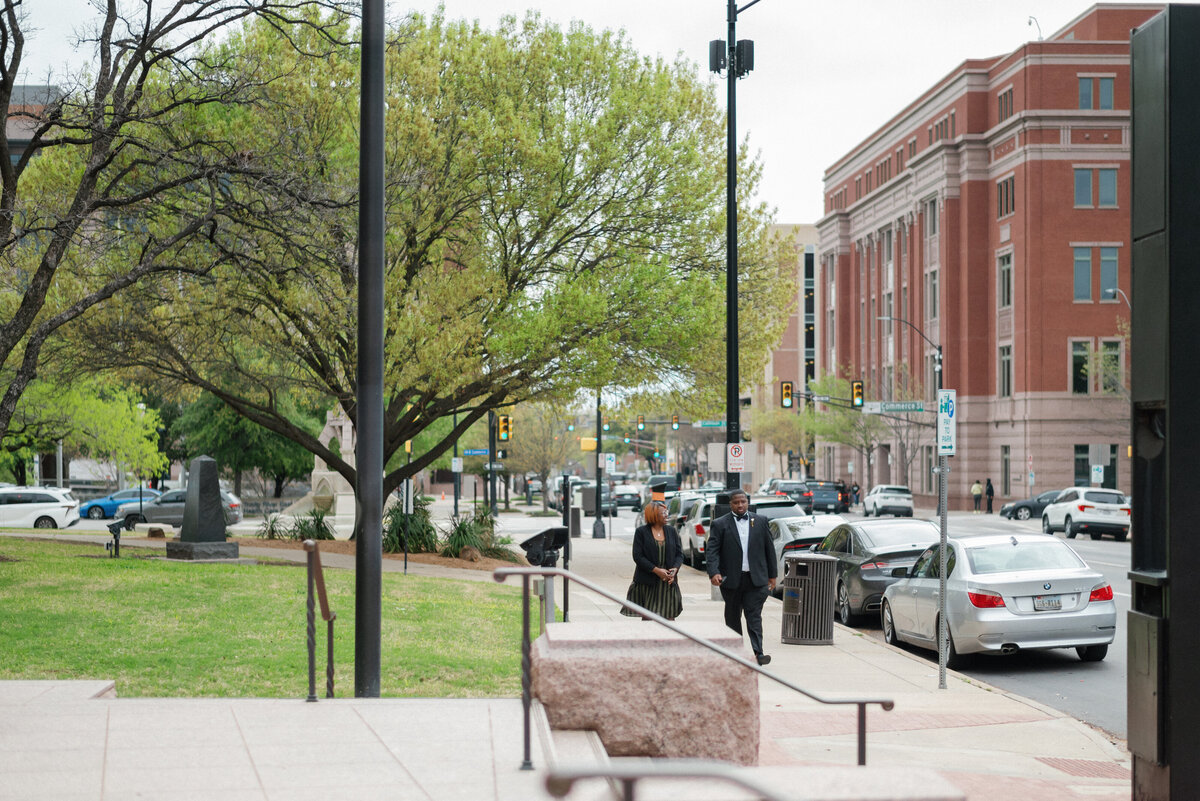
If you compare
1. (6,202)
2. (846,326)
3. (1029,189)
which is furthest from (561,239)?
(846,326)

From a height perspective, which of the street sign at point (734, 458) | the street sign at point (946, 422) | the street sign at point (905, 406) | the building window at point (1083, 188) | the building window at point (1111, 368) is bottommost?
the street sign at point (734, 458)

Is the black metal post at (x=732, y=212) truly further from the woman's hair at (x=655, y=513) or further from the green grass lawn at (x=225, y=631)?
the woman's hair at (x=655, y=513)

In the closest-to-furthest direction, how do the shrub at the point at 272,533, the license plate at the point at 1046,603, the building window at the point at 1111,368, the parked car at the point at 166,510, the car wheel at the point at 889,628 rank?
1. the license plate at the point at 1046,603
2. the car wheel at the point at 889,628
3. the shrub at the point at 272,533
4. the parked car at the point at 166,510
5. the building window at the point at 1111,368

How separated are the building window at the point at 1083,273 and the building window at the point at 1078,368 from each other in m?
2.28

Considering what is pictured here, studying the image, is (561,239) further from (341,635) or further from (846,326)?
(846,326)

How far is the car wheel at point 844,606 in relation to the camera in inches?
749

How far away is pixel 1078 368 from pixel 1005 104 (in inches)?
558

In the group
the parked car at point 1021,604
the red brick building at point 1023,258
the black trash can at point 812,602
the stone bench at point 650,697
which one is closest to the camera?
the stone bench at point 650,697

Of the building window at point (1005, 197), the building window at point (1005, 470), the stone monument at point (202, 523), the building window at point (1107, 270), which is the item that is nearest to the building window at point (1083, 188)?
the building window at point (1107, 270)

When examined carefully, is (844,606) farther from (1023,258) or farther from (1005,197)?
(1005,197)

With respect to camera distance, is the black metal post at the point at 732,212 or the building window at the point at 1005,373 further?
the building window at the point at 1005,373

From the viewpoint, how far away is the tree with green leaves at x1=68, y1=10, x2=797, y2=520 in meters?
24.8

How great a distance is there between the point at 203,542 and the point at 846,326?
74433 millimetres

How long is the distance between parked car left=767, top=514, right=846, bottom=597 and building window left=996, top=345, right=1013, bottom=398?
4379 cm
